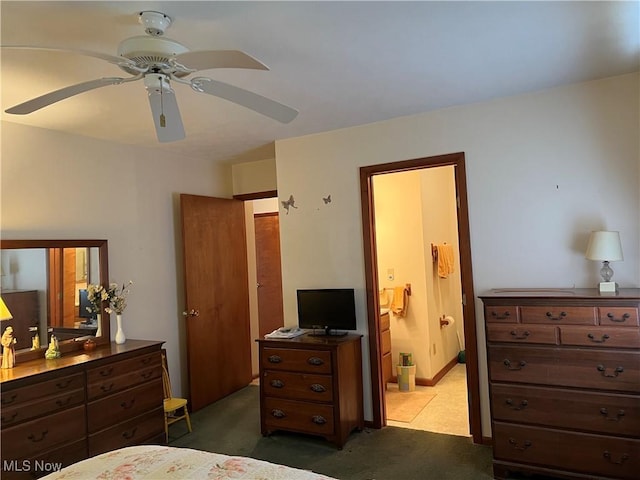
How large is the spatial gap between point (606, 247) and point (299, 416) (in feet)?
7.94

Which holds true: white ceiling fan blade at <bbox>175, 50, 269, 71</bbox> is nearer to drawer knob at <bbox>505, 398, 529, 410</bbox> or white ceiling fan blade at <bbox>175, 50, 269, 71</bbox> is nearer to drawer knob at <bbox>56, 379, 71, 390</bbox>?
drawer knob at <bbox>56, 379, 71, 390</bbox>

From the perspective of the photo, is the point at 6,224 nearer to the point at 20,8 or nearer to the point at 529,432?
the point at 20,8

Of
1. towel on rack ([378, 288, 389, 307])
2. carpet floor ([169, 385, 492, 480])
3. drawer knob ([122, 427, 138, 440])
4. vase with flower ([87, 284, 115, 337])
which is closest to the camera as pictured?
carpet floor ([169, 385, 492, 480])

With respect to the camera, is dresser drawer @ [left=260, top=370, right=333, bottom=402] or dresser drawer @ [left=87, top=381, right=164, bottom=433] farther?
dresser drawer @ [left=260, top=370, right=333, bottom=402]

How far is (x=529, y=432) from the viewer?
2.71 meters

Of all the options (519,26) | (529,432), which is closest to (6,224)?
(519,26)

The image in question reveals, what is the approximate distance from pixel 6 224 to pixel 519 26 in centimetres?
338

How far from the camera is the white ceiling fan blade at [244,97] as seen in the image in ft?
6.25

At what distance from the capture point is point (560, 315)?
262 centimetres

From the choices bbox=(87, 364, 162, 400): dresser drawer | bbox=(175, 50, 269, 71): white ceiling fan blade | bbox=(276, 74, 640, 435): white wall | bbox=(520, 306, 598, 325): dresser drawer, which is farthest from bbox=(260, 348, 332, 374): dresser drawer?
bbox=(175, 50, 269, 71): white ceiling fan blade

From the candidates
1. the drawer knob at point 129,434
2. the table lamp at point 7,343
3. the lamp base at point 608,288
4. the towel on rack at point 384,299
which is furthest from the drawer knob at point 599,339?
the table lamp at point 7,343

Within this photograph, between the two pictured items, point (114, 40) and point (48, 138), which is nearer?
point (114, 40)

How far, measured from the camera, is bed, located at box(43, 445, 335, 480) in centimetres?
161

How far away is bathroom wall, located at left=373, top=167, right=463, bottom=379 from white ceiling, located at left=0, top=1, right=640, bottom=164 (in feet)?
5.24
